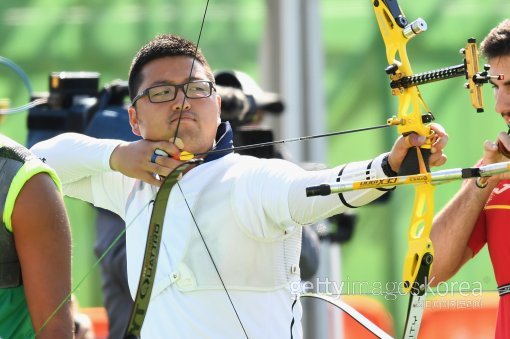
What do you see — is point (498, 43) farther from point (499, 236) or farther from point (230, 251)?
point (230, 251)

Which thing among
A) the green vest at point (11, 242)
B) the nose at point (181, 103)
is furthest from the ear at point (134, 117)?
the green vest at point (11, 242)

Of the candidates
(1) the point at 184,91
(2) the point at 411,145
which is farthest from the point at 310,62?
(2) the point at 411,145

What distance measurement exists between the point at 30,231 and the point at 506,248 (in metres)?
1.00

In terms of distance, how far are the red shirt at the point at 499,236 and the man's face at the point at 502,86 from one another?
18 cm

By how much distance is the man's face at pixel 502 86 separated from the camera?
254 cm

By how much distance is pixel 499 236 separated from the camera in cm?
263

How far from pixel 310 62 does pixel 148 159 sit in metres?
2.32

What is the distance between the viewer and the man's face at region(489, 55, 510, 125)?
2.54 m

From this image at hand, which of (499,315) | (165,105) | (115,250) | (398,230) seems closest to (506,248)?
(499,315)
